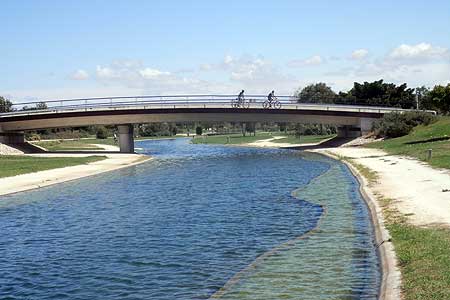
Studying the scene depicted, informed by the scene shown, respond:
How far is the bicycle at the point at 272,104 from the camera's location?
→ 94000 millimetres

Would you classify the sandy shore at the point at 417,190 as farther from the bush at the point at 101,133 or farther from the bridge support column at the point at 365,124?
the bush at the point at 101,133

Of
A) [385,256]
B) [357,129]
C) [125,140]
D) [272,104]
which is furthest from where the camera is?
[357,129]

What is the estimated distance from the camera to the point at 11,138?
10000 centimetres

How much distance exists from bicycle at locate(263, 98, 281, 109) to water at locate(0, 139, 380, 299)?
54.4 m

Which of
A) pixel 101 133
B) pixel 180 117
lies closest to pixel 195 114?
pixel 180 117

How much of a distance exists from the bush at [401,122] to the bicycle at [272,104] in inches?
674

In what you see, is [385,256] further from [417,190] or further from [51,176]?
[51,176]

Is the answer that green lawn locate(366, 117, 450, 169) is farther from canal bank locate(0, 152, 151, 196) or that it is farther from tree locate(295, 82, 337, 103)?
tree locate(295, 82, 337, 103)

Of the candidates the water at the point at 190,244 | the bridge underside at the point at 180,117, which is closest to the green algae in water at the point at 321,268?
the water at the point at 190,244

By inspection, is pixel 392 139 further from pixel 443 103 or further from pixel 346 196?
pixel 346 196

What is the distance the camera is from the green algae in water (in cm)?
1500

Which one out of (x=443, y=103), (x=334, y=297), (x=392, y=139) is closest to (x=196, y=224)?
(x=334, y=297)

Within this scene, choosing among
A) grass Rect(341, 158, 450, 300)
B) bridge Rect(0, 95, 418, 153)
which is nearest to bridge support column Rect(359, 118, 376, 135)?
bridge Rect(0, 95, 418, 153)

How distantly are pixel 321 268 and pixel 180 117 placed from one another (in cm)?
7917
